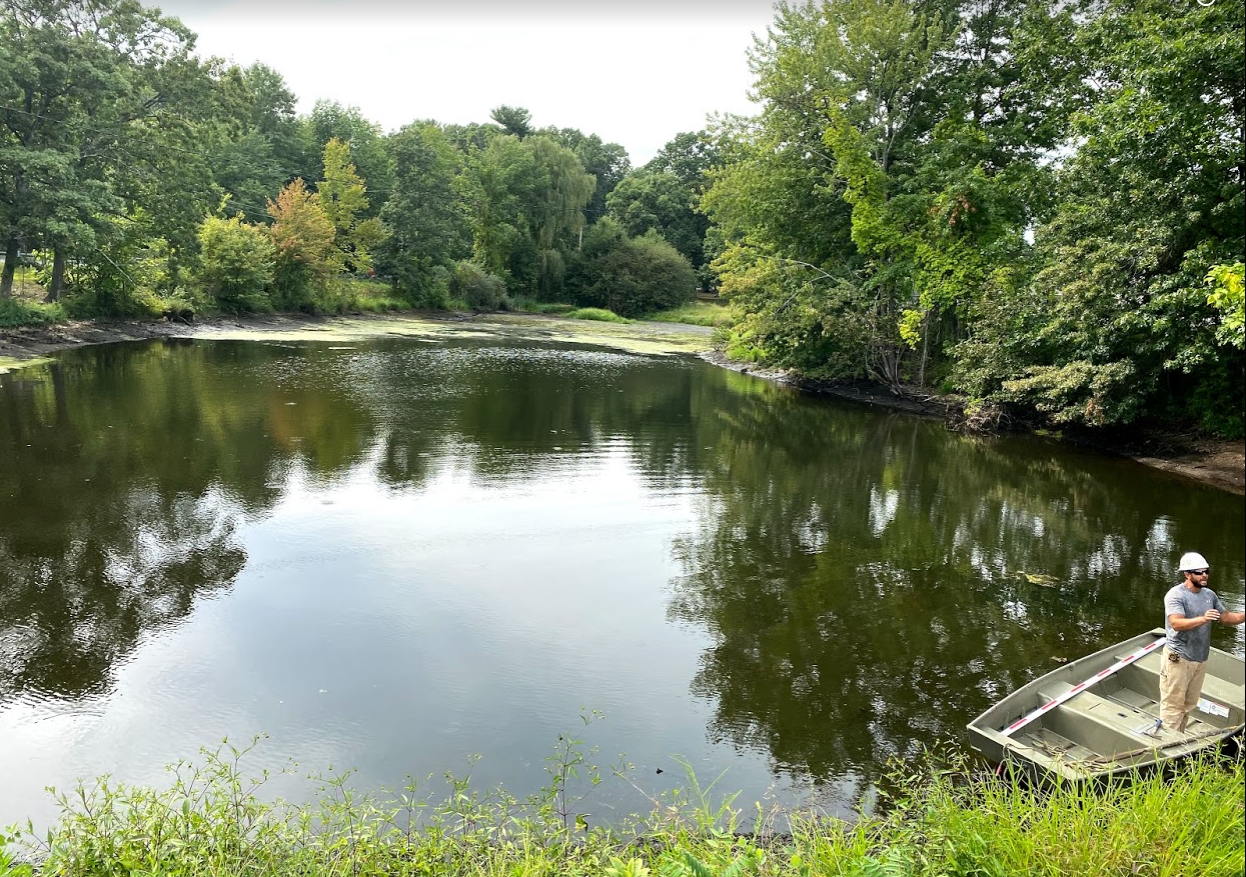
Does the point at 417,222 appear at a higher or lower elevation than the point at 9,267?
higher

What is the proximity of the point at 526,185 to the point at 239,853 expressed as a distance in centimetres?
6297

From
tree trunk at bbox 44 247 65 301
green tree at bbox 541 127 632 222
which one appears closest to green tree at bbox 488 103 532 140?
green tree at bbox 541 127 632 222

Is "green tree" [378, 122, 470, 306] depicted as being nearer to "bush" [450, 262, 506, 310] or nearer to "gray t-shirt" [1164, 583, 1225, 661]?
"bush" [450, 262, 506, 310]

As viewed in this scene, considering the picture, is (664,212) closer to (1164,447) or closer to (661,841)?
Result: (1164,447)

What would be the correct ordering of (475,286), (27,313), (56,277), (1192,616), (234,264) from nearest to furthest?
(1192,616)
(27,313)
(56,277)
(234,264)
(475,286)

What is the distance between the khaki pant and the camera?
21.5ft

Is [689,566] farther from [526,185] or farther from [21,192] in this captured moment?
[526,185]

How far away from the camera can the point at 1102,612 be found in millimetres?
10383

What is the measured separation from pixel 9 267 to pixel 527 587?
1135 inches

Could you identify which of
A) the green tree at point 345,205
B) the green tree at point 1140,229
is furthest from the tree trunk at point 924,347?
the green tree at point 345,205

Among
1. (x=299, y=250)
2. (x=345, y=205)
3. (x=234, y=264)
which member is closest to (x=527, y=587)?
(x=234, y=264)

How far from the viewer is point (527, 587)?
33.6ft

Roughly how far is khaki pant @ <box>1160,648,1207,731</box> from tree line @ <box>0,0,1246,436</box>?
123 inches

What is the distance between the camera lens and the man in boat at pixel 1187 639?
6.44 meters
